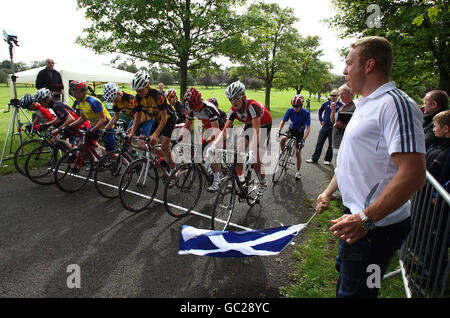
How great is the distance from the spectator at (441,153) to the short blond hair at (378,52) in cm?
248

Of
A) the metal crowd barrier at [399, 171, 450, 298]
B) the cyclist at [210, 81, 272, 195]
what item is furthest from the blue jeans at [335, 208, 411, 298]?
the cyclist at [210, 81, 272, 195]

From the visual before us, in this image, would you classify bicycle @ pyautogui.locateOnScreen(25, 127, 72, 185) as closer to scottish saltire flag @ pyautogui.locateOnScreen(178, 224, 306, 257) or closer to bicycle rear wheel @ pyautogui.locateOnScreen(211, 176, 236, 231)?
bicycle rear wheel @ pyautogui.locateOnScreen(211, 176, 236, 231)

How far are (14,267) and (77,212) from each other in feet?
5.36

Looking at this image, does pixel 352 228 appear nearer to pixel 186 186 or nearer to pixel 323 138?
pixel 186 186

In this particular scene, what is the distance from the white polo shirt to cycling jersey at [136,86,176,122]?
4440 mm

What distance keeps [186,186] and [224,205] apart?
95 cm

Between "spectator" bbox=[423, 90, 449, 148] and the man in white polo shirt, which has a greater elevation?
"spectator" bbox=[423, 90, 449, 148]

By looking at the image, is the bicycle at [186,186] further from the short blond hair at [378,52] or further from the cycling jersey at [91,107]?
the short blond hair at [378,52]

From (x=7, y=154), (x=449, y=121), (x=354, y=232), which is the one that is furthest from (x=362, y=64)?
(x=7, y=154)

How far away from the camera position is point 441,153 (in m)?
3.34

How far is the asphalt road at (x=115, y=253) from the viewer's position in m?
3.05

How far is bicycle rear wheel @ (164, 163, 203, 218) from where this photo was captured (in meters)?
4.74

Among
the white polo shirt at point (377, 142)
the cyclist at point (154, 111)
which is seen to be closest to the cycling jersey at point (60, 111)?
the cyclist at point (154, 111)
